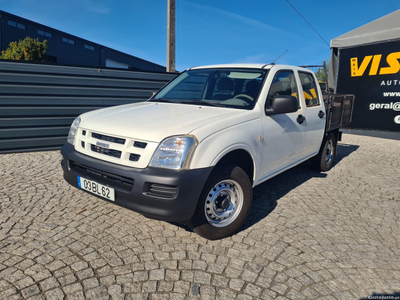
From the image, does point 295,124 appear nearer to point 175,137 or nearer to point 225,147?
point 225,147

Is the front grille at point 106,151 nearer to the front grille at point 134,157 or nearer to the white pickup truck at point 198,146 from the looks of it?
the white pickup truck at point 198,146

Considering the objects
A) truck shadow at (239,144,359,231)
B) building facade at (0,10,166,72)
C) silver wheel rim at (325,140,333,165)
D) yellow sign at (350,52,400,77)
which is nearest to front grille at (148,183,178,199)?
truck shadow at (239,144,359,231)

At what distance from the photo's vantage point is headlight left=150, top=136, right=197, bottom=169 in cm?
261

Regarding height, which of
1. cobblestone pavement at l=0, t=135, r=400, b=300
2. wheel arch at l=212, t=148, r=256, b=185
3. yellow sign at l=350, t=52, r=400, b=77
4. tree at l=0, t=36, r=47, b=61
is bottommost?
cobblestone pavement at l=0, t=135, r=400, b=300

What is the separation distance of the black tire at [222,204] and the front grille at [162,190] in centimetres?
33

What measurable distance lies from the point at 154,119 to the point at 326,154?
4143 mm

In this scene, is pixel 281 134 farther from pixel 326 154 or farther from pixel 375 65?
pixel 375 65

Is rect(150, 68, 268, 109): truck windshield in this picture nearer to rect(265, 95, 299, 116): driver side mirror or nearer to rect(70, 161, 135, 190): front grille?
rect(265, 95, 299, 116): driver side mirror

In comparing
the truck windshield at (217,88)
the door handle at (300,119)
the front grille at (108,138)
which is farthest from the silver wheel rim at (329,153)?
the front grille at (108,138)

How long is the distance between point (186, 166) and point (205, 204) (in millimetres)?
504

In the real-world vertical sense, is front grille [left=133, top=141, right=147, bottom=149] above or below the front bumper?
above

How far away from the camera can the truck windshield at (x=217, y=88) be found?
3.66 metres

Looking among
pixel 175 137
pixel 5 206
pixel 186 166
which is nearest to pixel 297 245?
pixel 186 166

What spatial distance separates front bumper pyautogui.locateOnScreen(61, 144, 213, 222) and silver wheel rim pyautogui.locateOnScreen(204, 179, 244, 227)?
302mm
